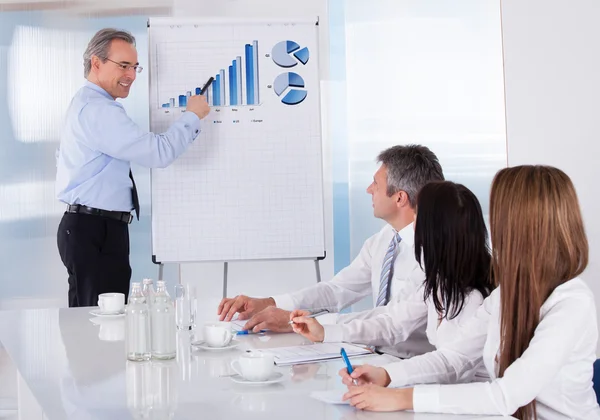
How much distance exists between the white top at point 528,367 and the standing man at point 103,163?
2.12m

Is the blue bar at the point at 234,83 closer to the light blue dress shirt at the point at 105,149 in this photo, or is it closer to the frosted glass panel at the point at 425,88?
the light blue dress shirt at the point at 105,149

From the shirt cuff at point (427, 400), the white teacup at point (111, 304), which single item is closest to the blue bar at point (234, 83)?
the white teacup at point (111, 304)

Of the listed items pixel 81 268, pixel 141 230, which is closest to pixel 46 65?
pixel 141 230

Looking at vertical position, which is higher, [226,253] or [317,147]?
[317,147]

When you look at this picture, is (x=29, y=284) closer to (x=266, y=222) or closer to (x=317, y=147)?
(x=266, y=222)

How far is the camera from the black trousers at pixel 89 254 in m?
3.49

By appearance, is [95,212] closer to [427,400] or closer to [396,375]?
[396,375]

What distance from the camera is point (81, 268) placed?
11.5 feet

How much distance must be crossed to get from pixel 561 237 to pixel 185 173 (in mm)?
2588

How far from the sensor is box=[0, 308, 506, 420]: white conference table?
1.37 meters

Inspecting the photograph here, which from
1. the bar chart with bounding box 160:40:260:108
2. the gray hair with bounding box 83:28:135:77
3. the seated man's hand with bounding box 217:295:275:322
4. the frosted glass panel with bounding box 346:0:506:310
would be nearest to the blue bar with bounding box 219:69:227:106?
the bar chart with bounding box 160:40:260:108

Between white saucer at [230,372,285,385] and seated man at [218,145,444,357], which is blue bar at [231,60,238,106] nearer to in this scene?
seated man at [218,145,444,357]

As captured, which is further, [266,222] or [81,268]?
[266,222]

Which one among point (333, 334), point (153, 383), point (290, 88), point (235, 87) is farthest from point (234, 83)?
→ point (153, 383)
